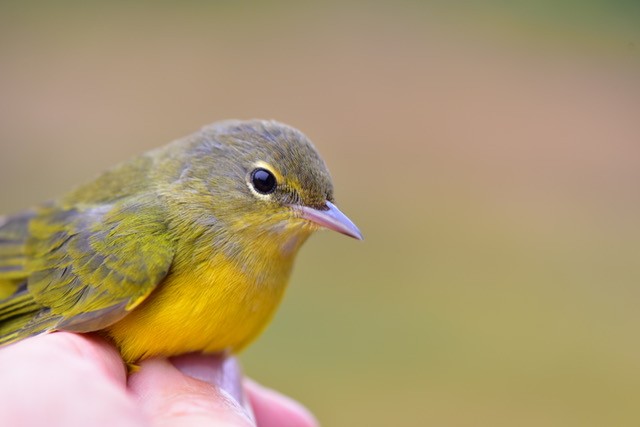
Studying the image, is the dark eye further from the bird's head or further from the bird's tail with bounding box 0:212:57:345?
the bird's tail with bounding box 0:212:57:345

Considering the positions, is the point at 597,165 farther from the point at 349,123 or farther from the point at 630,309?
the point at 349,123

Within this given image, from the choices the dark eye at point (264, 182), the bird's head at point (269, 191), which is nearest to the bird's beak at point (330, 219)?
the bird's head at point (269, 191)

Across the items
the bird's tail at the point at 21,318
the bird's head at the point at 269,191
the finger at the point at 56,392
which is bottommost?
the bird's tail at the point at 21,318

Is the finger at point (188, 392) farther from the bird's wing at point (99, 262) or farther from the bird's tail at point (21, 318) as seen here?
the bird's tail at point (21, 318)

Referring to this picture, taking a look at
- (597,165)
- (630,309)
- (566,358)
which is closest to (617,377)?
(566,358)

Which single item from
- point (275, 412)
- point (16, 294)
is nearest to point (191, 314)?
point (16, 294)

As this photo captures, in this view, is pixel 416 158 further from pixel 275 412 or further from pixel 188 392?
pixel 188 392
